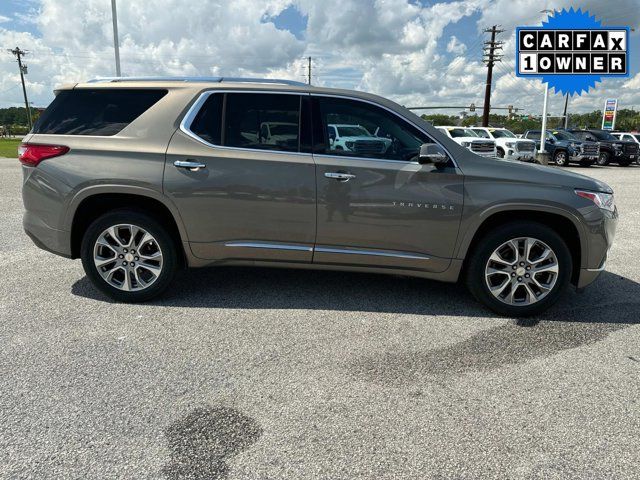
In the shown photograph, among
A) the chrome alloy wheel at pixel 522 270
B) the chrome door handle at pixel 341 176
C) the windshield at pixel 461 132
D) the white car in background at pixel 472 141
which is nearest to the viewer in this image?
the chrome door handle at pixel 341 176

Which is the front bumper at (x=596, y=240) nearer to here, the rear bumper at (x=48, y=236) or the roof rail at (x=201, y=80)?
the roof rail at (x=201, y=80)

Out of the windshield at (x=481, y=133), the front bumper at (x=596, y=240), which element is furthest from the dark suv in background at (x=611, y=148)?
the front bumper at (x=596, y=240)

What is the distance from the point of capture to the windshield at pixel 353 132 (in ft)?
13.0

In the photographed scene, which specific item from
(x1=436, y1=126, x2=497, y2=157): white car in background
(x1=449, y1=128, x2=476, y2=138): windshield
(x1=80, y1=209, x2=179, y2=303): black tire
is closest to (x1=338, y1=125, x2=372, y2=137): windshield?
(x1=80, y1=209, x2=179, y2=303): black tire

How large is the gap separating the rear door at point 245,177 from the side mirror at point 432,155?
90cm

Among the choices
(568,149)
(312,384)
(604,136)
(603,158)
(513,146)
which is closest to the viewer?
(312,384)

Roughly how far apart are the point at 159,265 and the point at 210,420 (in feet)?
6.36

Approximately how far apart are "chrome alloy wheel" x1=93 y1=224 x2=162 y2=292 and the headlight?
359cm

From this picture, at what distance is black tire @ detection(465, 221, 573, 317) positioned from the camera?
12.7 feet

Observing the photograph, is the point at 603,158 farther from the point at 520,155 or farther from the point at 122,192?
the point at 122,192

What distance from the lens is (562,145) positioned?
24.1 m

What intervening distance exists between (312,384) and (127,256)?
2152 mm

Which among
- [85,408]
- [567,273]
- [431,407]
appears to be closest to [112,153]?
[85,408]

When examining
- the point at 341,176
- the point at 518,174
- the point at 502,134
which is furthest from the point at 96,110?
the point at 502,134
